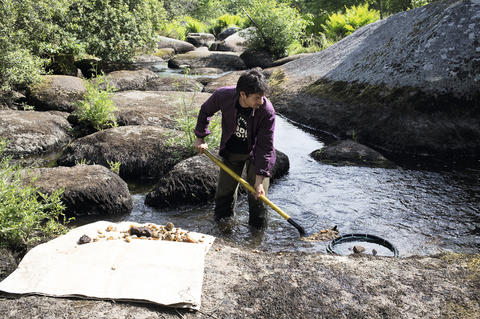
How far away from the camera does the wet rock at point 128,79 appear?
12.1 meters

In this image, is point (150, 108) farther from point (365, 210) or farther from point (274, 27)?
point (274, 27)

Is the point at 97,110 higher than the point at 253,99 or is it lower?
lower

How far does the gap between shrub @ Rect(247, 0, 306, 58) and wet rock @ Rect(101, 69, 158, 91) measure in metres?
5.90

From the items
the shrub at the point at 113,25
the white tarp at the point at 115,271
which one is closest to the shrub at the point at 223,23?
the shrub at the point at 113,25

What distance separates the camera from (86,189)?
17.1ft

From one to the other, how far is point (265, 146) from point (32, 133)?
16.6 ft

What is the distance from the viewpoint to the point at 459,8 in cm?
788

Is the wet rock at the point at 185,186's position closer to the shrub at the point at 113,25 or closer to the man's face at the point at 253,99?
the man's face at the point at 253,99

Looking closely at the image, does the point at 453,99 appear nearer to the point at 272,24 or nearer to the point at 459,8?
the point at 459,8

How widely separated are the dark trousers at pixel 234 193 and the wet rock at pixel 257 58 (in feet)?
39.2

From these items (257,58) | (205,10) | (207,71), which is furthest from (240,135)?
(205,10)

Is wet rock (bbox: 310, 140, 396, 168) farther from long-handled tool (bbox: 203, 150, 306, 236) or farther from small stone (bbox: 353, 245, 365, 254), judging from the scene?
small stone (bbox: 353, 245, 365, 254)

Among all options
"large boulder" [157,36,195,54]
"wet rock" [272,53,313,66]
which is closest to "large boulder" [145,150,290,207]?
"wet rock" [272,53,313,66]

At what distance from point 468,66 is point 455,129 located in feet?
3.76
